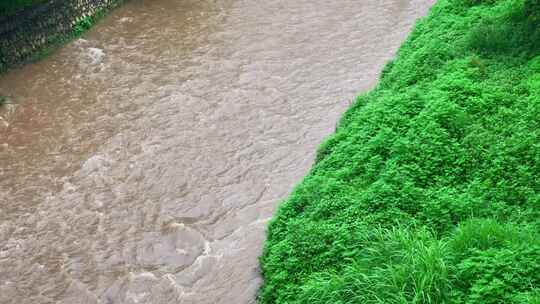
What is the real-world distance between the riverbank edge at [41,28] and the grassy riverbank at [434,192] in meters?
8.16

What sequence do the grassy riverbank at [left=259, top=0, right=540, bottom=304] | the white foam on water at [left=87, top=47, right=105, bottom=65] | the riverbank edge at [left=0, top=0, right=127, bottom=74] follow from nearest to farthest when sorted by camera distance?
the grassy riverbank at [left=259, top=0, right=540, bottom=304] → the riverbank edge at [left=0, top=0, right=127, bottom=74] → the white foam on water at [left=87, top=47, right=105, bottom=65]

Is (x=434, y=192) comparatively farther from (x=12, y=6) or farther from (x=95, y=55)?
(x=12, y=6)

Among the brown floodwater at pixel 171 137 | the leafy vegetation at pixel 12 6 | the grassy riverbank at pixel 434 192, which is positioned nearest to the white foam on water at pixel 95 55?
the brown floodwater at pixel 171 137

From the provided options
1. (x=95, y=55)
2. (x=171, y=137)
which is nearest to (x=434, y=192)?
(x=171, y=137)

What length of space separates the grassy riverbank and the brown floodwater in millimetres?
1335

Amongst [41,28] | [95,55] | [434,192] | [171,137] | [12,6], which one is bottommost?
[171,137]

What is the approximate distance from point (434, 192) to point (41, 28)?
10467mm

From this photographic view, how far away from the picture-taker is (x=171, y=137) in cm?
1029

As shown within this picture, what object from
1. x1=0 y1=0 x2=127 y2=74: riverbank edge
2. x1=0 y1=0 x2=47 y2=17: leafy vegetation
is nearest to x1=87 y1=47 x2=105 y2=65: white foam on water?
x1=0 y1=0 x2=127 y2=74: riverbank edge

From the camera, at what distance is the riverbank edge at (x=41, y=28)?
1237 cm

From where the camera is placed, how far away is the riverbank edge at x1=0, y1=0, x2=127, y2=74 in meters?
12.4

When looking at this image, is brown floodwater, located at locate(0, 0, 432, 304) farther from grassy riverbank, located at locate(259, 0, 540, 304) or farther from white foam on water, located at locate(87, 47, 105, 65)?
grassy riverbank, located at locate(259, 0, 540, 304)

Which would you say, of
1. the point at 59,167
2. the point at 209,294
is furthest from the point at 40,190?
the point at 209,294

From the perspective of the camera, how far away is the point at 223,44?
13.3 metres
